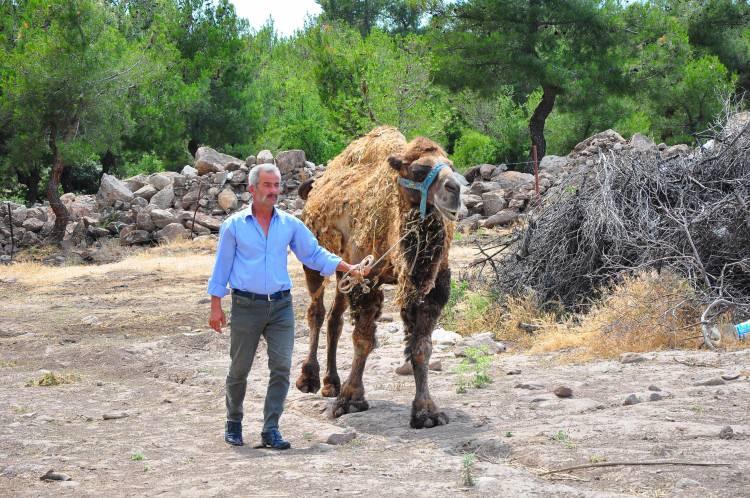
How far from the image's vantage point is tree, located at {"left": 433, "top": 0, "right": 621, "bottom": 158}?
108 ft

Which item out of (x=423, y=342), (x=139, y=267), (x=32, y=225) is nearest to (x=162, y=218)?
(x=32, y=225)

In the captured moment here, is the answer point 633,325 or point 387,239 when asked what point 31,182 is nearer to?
point 633,325

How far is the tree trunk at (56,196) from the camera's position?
2750cm

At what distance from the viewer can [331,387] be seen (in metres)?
9.21

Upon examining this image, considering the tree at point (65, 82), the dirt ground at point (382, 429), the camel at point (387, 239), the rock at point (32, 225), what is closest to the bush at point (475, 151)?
the tree at point (65, 82)

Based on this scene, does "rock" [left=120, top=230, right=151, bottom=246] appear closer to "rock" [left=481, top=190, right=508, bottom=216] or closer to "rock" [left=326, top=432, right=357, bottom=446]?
"rock" [left=481, top=190, right=508, bottom=216]

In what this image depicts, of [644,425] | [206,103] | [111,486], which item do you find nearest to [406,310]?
[644,425]

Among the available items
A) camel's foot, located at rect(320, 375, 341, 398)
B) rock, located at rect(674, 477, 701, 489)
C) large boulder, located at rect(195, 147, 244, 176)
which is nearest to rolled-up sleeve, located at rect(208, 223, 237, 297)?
camel's foot, located at rect(320, 375, 341, 398)

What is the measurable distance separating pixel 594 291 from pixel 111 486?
727 centimetres

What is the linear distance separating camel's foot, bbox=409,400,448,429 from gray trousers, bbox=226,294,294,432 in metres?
1.05

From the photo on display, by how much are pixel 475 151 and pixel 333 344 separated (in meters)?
30.3

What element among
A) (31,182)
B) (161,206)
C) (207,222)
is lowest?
(207,222)

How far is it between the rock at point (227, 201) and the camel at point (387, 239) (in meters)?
19.7

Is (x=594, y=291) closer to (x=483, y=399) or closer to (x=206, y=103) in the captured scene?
(x=483, y=399)
